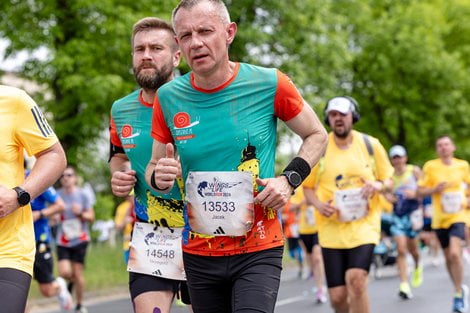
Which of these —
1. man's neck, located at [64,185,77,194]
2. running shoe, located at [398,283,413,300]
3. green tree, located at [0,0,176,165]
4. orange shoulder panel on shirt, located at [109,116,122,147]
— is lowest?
running shoe, located at [398,283,413,300]

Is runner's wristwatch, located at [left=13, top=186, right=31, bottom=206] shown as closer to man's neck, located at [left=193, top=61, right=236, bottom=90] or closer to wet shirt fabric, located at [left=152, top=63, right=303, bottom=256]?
wet shirt fabric, located at [left=152, top=63, right=303, bottom=256]

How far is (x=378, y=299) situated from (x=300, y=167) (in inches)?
365

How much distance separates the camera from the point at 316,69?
92.7 ft

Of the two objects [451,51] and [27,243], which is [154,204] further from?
[451,51]

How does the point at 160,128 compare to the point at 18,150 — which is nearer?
the point at 18,150

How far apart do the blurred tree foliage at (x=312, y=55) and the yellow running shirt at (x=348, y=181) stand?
12662mm

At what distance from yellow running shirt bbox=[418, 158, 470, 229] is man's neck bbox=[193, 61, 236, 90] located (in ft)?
27.0

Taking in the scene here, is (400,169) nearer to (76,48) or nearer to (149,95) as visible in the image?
(76,48)

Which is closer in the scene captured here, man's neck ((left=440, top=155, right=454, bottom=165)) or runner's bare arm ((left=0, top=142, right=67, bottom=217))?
runner's bare arm ((left=0, top=142, right=67, bottom=217))

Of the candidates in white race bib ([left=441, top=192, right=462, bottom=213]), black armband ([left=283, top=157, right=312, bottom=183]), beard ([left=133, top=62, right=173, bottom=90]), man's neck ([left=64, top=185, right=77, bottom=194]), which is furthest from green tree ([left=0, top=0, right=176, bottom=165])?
black armband ([left=283, top=157, right=312, bottom=183])

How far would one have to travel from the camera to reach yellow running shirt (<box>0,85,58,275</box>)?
445cm

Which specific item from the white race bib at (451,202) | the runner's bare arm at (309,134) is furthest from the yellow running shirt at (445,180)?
the runner's bare arm at (309,134)

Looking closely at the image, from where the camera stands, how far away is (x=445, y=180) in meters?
12.8

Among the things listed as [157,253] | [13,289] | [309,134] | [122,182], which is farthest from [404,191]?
[13,289]
